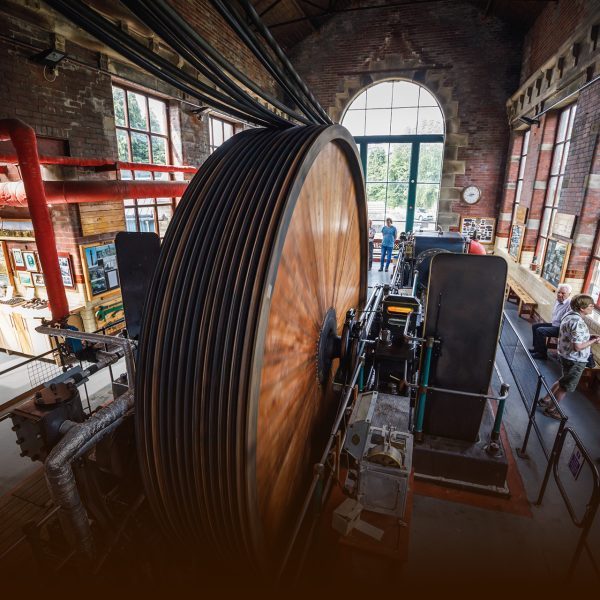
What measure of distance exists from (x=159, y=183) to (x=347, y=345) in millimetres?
4608

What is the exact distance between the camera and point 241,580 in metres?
2.22

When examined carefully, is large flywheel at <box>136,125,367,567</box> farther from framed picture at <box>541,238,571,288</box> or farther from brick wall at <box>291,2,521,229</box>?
brick wall at <box>291,2,521,229</box>

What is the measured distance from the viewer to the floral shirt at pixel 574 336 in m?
4.23

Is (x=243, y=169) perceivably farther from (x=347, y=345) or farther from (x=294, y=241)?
(x=347, y=345)

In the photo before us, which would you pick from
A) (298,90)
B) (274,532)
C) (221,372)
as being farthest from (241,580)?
(298,90)

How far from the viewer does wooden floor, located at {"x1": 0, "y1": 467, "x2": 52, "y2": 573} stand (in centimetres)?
266

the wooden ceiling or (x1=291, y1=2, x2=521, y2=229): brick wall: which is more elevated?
the wooden ceiling

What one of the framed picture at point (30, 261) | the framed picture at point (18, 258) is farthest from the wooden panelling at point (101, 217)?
the framed picture at point (18, 258)

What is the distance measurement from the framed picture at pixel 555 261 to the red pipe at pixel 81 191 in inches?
253

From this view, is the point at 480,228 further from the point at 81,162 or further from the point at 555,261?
the point at 81,162

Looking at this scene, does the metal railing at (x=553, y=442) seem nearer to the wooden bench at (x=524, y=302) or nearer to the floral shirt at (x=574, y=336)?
the floral shirt at (x=574, y=336)

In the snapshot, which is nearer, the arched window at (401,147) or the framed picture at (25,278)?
the framed picture at (25,278)

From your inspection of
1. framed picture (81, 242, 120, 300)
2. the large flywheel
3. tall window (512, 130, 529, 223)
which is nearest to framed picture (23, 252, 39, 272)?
framed picture (81, 242, 120, 300)

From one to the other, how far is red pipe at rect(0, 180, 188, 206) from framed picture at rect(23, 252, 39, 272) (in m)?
1.35
